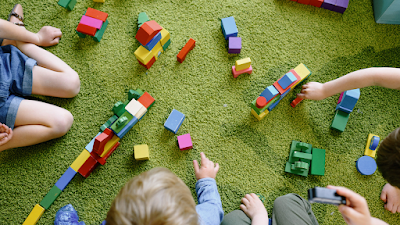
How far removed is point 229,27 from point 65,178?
87 centimetres

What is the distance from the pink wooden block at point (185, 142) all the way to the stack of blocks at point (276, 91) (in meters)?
0.27

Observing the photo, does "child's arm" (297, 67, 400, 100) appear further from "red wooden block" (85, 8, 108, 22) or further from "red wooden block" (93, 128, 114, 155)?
"red wooden block" (85, 8, 108, 22)

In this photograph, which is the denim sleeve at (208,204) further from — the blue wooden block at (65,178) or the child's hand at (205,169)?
the blue wooden block at (65,178)

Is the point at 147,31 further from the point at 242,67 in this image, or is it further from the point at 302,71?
the point at 302,71

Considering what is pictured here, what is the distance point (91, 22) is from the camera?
1102 millimetres

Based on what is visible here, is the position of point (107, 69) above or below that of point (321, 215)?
above

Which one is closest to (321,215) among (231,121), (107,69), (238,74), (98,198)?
(231,121)

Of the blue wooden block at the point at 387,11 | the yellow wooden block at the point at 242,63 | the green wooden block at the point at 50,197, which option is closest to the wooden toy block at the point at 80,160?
the green wooden block at the point at 50,197

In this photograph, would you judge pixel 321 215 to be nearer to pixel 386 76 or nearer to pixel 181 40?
pixel 386 76

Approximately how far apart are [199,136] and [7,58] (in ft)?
2.47

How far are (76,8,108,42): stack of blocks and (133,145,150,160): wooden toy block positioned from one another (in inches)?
19.5

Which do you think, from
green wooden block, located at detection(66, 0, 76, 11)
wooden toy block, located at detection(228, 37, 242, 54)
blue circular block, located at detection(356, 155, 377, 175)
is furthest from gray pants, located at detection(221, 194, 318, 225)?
green wooden block, located at detection(66, 0, 76, 11)

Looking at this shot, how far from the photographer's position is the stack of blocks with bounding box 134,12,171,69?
980 mm

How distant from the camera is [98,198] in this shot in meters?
1.01
